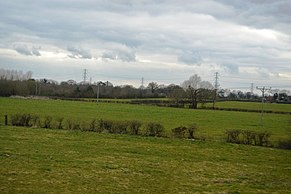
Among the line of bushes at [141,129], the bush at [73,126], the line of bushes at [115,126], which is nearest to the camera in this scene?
the line of bushes at [141,129]

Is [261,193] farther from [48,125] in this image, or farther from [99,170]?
[48,125]

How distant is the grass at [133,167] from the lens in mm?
13703

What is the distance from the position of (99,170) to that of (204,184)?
177 inches

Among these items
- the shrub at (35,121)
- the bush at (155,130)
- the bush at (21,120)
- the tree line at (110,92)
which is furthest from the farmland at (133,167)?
the tree line at (110,92)

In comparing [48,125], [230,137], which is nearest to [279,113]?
[230,137]

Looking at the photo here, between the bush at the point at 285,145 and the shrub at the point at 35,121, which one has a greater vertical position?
the shrub at the point at 35,121

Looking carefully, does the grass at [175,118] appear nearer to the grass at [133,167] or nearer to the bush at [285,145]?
the bush at [285,145]

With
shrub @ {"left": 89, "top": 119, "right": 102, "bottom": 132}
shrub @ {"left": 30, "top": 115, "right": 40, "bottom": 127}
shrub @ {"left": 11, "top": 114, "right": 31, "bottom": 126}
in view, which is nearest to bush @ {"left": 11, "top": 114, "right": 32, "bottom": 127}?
shrub @ {"left": 11, "top": 114, "right": 31, "bottom": 126}

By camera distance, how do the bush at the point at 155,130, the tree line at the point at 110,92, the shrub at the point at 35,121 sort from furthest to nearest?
the tree line at the point at 110,92
the shrub at the point at 35,121
the bush at the point at 155,130

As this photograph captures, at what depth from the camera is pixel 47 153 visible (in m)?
20.1

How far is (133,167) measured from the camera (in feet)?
58.9

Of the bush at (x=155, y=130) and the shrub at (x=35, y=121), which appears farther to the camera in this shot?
the shrub at (x=35, y=121)

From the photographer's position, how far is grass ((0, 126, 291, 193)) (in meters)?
13.7

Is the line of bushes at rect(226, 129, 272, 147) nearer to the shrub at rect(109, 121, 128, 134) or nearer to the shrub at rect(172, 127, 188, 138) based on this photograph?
the shrub at rect(172, 127, 188, 138)
